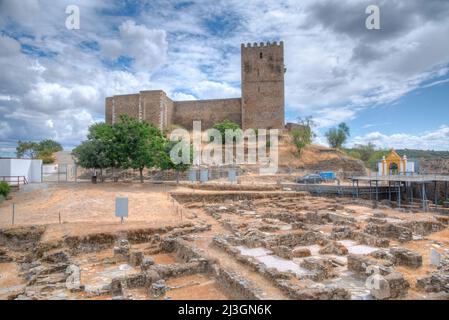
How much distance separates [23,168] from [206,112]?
2851 centimetres

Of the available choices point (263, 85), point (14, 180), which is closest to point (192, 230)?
point (14, 180)

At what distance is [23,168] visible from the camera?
2477 cm

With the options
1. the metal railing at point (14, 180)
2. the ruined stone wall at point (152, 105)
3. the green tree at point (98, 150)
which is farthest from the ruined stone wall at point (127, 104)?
the metal railing at point (14, 180)

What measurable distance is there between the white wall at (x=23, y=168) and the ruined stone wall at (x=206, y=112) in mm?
25272

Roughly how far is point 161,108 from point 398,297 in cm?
4005

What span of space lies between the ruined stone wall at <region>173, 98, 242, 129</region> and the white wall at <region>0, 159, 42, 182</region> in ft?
82.9

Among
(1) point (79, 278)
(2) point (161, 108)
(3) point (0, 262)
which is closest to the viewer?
(1) point (79, 278)

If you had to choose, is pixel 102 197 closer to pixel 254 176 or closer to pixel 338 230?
pixel 338 230

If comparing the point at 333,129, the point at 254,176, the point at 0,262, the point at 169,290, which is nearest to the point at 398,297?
the point at 169,290

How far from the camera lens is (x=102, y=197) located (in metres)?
19.0

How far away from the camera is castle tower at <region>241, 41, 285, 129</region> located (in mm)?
43000

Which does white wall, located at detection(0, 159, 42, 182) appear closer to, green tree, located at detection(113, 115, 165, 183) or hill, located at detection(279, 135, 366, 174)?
green tree, located at detection(113, 115, 165, 183)

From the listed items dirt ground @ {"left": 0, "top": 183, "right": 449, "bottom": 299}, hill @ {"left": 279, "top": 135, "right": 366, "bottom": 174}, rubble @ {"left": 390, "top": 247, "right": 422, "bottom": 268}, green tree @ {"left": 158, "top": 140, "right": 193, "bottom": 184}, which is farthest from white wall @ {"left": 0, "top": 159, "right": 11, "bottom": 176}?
hill @ {"left": 279, "top": 135, "right": 366, "bottom": 174}
